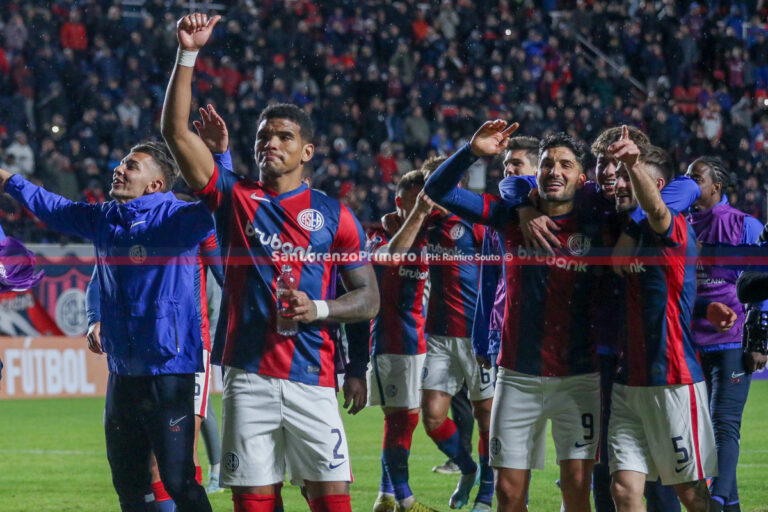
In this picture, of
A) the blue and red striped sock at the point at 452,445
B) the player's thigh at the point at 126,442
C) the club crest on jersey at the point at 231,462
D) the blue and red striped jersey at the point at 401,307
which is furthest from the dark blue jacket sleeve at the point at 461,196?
the blue and red striped sock at the point at 452,445

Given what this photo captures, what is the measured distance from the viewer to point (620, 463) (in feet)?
15.9

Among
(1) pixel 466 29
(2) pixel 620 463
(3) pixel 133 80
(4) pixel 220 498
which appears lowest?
(4) pixel 220 498

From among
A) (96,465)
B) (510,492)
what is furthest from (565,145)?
(96,465)

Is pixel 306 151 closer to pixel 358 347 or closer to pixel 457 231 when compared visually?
pixel 358 347

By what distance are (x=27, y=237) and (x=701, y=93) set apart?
13489 mm

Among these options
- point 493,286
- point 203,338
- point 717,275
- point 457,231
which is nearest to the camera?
point 203,338

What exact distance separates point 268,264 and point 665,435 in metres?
1.85

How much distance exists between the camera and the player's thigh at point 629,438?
16.0ft

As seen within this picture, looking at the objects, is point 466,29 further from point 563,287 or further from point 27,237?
point 563,287

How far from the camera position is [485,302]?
664cm

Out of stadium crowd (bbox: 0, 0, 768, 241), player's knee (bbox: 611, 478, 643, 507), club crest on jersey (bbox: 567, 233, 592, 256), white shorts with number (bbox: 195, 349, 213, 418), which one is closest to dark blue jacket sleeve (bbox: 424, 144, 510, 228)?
club crest on jersey (bbox: 567, 233, 592, 256)

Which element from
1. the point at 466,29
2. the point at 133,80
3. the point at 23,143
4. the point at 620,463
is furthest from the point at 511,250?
the point at 466,29

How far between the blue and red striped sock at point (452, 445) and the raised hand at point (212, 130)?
315 cm

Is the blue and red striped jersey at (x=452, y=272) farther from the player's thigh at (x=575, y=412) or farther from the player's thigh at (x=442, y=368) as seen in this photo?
the player's thigh at (x=575, y=412)
